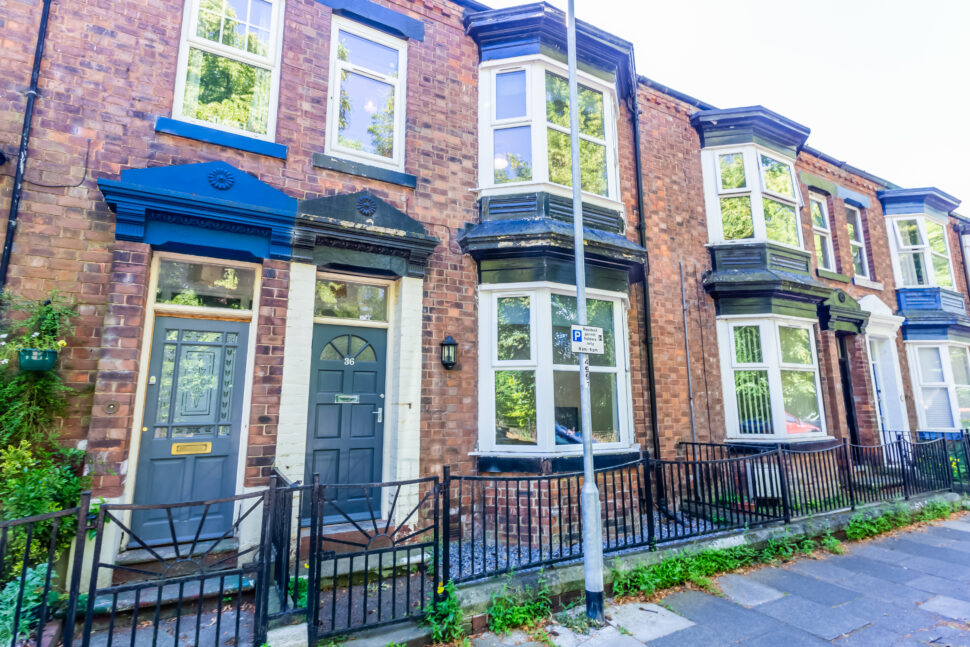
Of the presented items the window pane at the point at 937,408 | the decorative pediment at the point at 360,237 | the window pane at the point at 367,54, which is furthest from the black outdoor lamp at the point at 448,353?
the window pane at the point at 937,408

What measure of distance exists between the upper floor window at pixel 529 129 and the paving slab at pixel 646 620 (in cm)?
505

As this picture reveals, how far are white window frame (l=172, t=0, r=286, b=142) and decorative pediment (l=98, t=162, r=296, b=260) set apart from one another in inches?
26.5

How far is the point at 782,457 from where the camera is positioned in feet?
19.4

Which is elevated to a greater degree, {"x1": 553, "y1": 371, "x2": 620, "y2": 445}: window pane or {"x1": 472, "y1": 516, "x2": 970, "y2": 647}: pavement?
{"x1": 553, "y1": 371, "x2": 620, "y2": 445}: window pane

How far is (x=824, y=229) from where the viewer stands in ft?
34.5

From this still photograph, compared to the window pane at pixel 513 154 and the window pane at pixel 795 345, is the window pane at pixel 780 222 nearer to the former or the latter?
the window pane at pixel 795 345

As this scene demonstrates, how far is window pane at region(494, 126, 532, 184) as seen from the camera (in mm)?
6484

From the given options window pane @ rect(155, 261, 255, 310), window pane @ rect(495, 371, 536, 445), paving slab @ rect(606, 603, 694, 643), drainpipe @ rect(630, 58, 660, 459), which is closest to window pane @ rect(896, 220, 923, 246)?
drainpipe @ rect(630, 58, 660, 459)

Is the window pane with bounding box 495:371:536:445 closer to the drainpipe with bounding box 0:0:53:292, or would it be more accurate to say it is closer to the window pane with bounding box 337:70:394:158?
the window pane with bounding box 337:70:394:158

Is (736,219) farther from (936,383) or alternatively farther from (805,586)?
(936,383)

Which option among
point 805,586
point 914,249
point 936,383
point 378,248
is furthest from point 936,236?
point 378,248

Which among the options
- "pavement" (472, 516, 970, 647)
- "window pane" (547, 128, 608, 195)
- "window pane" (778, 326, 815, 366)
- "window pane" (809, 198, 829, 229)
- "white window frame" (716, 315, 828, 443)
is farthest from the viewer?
"window pane" (809, 198, 829, 229)

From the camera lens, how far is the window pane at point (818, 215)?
10.5m

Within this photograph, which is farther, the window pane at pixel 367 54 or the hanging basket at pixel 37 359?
the window pane at pixel 367 54
